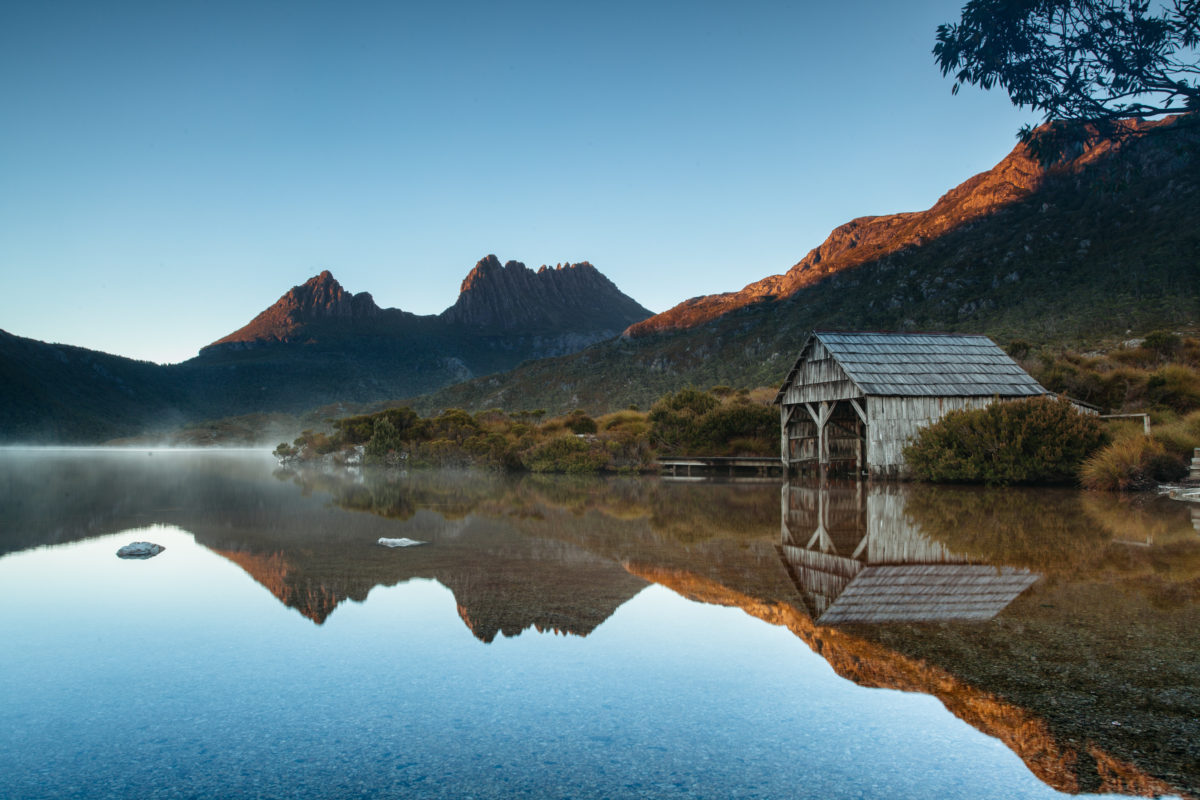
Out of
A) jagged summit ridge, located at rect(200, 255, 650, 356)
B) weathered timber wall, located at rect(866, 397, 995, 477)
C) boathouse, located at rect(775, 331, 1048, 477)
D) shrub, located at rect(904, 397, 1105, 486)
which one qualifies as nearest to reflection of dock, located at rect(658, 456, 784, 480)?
boathouse, located at rect(775, 331, 1048, 477)

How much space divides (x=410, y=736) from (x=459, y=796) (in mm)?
757

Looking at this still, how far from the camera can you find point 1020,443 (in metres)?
20.3

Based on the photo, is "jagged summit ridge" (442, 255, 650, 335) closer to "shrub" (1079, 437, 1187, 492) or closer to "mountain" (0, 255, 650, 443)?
"mountain" (0, 255, 650, 443)

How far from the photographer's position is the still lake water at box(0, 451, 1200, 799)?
333cm

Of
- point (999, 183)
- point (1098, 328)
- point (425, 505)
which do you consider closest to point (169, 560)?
point (425, 505)

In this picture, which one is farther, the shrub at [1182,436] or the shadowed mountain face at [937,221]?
the shadowed mountain face at [937,221]

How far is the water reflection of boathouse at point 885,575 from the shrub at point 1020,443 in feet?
31.3

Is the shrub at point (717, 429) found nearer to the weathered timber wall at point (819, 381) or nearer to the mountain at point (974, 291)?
the weathered timber wall at point (819, 381)

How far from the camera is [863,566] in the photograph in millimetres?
8406

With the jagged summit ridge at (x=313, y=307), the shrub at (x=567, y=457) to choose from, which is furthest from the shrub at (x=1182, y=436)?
the jagged summit ridge at (x=313, y=307)

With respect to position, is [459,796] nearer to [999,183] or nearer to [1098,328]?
[1098,328]

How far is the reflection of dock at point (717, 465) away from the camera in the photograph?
28859 millimetres

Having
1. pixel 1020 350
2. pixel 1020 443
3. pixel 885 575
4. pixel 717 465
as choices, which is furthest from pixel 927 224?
pixel 885 575

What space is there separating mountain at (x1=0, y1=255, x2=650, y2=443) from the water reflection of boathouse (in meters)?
103
